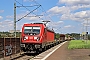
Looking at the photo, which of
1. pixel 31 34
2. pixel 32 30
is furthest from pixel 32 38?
pixel 32 30

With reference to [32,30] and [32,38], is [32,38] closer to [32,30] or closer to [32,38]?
[32,38]

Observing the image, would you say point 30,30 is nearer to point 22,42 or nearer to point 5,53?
point 22,42

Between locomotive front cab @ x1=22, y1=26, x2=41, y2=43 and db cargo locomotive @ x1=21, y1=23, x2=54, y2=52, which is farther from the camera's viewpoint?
locomotive front cab @ x1=22, y1=26, x2=41, y2=43

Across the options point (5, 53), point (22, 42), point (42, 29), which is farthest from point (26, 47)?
point (5, 53)

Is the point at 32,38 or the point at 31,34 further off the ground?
the point at 31,34

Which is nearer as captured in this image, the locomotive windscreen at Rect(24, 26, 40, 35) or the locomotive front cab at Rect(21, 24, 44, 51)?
the locomotive front cab at Rect(21, 24, 44, 51)

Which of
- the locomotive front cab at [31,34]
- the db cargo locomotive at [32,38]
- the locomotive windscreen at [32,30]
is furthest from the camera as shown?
the locomotive windscreen at [32,30]

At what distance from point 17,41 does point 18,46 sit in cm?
73

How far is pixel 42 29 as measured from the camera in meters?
23.2

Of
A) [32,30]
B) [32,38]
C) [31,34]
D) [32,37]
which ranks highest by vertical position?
[32,30]

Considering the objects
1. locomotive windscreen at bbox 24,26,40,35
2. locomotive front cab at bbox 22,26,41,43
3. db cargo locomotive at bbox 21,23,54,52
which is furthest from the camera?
locomotive windscreen at bbox 24,26,40,35

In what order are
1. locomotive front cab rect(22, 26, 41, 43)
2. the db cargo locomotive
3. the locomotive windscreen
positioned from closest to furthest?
the db cargo locomotive → locomotive front cab rect(22, 26, 41, 43) → the locomotive windscreen

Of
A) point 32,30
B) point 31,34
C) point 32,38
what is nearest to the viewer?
point 32,38

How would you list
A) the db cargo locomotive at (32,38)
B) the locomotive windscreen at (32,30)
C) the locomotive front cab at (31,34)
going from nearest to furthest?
the db cargo locomotive at (32,38) < the locomotive front cab at (31,34) < the locomotive windscreen at (32,30)
